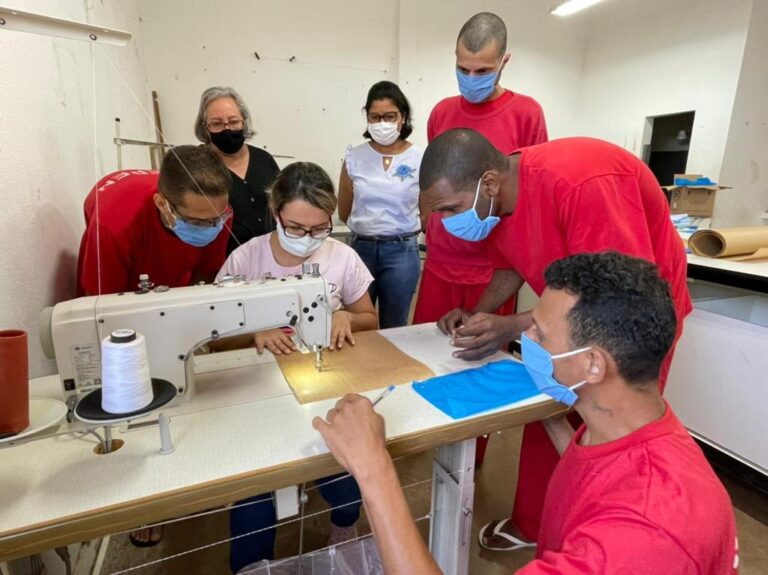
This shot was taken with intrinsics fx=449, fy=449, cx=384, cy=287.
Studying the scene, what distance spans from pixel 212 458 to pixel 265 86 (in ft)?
11.1

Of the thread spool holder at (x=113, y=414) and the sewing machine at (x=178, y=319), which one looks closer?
the thread spool holder at (x=113, y=414)

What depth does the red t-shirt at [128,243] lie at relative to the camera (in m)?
1.39

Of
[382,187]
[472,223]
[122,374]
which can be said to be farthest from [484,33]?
[122,374]

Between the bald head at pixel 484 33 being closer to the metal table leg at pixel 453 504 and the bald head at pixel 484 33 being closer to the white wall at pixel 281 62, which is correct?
the metal table leg at pixel 453 504

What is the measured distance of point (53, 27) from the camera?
74 centimetres

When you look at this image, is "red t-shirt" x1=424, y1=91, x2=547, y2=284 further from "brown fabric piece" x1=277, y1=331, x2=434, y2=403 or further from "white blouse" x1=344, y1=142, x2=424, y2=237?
"brown fabric piece" x1=277, y1=331, x2=434, y2=403

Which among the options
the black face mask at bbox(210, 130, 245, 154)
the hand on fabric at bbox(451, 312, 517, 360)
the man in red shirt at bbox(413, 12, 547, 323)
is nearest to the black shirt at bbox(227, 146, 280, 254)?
the black face mask at bbox(210, 130, 245, 154)

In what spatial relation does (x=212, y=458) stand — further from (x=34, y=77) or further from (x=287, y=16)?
(x=287, y=16)

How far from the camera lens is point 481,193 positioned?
1.26 m

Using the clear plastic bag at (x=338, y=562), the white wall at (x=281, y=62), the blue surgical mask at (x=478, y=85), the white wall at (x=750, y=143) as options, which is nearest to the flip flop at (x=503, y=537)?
the clear plastic bag at (x=338, y=562)

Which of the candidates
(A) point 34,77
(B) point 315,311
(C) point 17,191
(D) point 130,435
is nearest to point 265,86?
(A) point 34,77

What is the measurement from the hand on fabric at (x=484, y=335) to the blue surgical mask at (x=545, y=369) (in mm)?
457

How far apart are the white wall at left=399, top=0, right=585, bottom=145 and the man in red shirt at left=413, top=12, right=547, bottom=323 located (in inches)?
87.2

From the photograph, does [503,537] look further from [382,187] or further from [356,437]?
[382,187]
